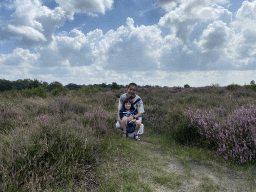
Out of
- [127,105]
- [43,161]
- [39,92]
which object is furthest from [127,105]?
[39,92]

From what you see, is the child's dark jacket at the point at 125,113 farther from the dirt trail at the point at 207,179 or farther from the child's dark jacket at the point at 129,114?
the dirt trail at the point at 207,179

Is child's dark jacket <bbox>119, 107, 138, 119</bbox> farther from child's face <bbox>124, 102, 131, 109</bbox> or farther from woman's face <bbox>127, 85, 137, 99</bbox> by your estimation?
woman's face <bbox>127, 85, 137, 99</bbox>

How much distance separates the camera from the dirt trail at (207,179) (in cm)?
251

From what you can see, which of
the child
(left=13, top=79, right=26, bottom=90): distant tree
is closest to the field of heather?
the child

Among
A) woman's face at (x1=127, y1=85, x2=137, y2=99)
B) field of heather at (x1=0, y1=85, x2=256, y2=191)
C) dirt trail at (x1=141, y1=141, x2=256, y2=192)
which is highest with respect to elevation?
woman's face at (x1=127, y1=85, x2=137, y2=99)

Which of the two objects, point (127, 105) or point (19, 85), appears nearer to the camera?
point (127, 105)

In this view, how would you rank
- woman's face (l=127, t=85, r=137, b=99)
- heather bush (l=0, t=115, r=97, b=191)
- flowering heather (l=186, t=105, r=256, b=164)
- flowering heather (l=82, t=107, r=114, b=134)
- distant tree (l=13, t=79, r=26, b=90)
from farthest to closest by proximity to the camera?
distant tree (l=13, t=79, r=26, b=90) → woman's face (l=127, t=85, r=137, b=99) → flowering heather (l=82, t=107, r=114, b=134) → flowering heather (l=186, t=105, r=256, b=164) → heather bush (l=0, t=115, r=97, b=191)

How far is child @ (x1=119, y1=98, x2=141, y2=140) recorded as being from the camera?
475cm

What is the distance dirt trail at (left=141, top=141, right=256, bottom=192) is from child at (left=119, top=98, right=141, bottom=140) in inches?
57.0

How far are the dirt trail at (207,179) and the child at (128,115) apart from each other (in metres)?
1.45

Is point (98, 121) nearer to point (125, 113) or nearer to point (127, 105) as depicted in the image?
point (125, 113)

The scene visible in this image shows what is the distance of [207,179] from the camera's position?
276 cm

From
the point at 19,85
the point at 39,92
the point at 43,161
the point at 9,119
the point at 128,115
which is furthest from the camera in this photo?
the point at 19,85

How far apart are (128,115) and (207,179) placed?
A: 2.71m
